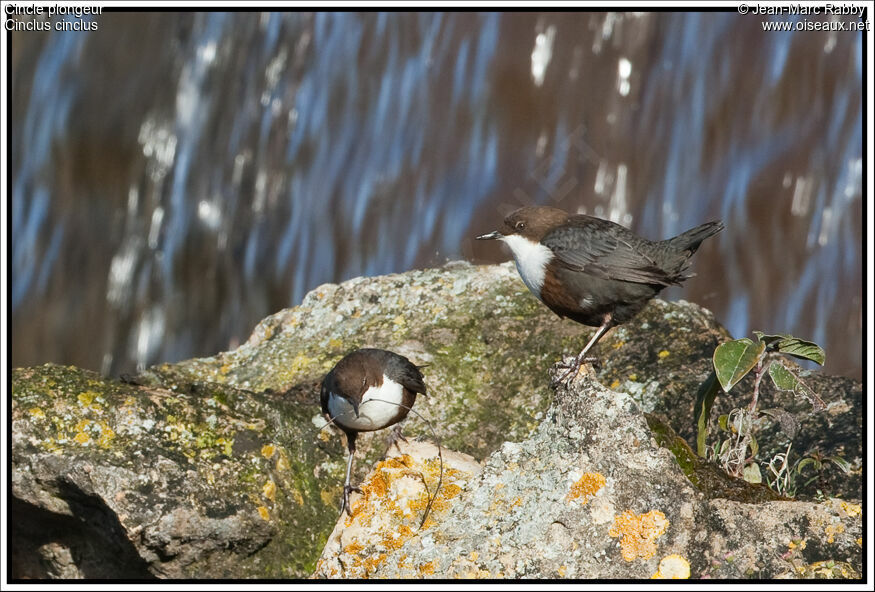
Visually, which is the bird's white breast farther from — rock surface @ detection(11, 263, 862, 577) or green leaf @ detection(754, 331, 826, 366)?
green leaf @ detection(754, 331, 826, 366)

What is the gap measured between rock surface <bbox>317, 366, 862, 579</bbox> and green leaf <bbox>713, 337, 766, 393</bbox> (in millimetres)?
388

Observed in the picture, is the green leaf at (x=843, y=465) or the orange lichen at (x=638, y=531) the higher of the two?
the green leaf at (x=843, y=465)

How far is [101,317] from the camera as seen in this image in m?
6.91

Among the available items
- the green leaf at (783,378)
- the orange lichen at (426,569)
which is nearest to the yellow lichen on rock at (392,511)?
the orange lichen at (426,569)

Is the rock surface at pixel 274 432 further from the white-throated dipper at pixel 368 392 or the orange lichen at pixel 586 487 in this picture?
the white-throated dipper at pixel 368 392

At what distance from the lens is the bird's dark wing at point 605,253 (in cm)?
351

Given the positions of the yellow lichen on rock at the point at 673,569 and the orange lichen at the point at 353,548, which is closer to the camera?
the yellow lichen on rock at the point at 673,569

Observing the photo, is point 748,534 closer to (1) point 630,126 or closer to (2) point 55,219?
(1) point 630,126

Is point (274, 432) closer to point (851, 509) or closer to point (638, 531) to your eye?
point (638, 531)

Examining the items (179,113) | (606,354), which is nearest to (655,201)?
(606,354)

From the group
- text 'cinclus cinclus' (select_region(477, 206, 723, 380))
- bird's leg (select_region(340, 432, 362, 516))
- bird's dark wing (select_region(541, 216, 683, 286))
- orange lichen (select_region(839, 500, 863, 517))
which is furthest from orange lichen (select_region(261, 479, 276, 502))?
orange lichen (select_region(839, 500, 863, 517))

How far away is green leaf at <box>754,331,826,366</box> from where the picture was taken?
3.10 metres

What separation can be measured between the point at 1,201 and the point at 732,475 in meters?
4.01

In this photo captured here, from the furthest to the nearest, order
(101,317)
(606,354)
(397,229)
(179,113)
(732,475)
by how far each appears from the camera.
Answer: (179,113) < (101,317) < (397,229) < (606,354) < (732,475)
